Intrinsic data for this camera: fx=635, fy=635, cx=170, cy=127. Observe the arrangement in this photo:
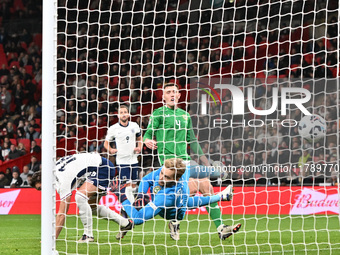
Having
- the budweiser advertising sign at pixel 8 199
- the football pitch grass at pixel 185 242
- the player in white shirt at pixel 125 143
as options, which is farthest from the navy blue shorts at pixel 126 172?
the budweiser advertising sign at pixel 8 199

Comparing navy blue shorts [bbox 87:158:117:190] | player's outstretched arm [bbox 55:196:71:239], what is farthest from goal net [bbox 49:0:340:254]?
player's outstretched arm [bbox 55:196:71:239]

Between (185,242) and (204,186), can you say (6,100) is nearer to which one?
(204,186)

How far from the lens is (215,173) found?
1045 centimetres

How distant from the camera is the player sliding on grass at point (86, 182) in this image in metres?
6.70

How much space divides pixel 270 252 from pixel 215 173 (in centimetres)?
427

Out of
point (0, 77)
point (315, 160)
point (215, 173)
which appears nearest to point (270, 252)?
point (215, 173)

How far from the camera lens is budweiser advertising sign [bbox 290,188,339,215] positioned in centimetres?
1098

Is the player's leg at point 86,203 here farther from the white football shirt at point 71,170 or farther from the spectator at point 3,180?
the spectator at point 3,180

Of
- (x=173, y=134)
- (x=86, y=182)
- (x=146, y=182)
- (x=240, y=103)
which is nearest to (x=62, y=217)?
(x=86, y=182)

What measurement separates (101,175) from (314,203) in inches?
206

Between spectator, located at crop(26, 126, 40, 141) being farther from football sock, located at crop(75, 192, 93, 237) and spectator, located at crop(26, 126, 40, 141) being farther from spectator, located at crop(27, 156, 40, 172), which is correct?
football sock, located at crop(75, 192, 93, 237)

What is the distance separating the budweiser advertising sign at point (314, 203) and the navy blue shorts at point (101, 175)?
16.1 ft

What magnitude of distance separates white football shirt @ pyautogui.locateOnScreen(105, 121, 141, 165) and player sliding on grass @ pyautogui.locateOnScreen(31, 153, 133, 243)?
210cm

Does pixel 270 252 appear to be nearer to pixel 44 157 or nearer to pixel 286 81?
pixel 44 157
